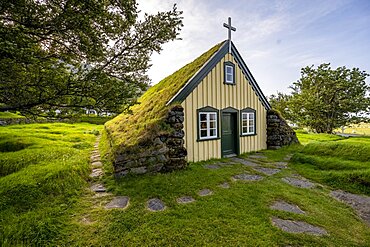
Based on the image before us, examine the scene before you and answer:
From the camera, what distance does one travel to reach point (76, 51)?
15.3ft

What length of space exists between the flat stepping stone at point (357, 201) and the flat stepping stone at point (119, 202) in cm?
497

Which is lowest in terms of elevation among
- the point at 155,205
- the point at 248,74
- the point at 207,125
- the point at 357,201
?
the point at 357,201

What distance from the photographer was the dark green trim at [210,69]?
295 inches

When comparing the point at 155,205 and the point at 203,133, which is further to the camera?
the point at 203,133

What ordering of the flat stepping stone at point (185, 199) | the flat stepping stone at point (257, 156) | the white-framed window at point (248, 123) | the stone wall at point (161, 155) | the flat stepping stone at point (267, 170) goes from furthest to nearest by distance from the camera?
the white-framed window at point (248, 123) → the flat stepping stone at point (257, 156) → the flat stepping stone at point (267, 170) → the stone wall at point (161, 155) → the flat stepping stone at point (185, 199)

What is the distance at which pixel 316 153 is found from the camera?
313 inches

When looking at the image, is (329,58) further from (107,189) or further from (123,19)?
(107,189)

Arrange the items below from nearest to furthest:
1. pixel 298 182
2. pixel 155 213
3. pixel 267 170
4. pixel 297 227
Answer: pixel 297 227, pixel 155 213, pixel 298 182, pixel 267 170

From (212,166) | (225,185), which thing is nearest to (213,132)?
(212,166)

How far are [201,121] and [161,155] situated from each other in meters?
2.62

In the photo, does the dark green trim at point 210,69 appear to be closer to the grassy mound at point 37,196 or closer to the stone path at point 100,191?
the stone path at point 100,191

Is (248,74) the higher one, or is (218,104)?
(248,74)

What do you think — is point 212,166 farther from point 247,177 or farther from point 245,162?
point 245,162

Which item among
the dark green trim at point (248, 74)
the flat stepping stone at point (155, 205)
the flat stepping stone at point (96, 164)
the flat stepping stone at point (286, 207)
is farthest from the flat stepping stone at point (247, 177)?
the dark green trim at point (248, 74)
